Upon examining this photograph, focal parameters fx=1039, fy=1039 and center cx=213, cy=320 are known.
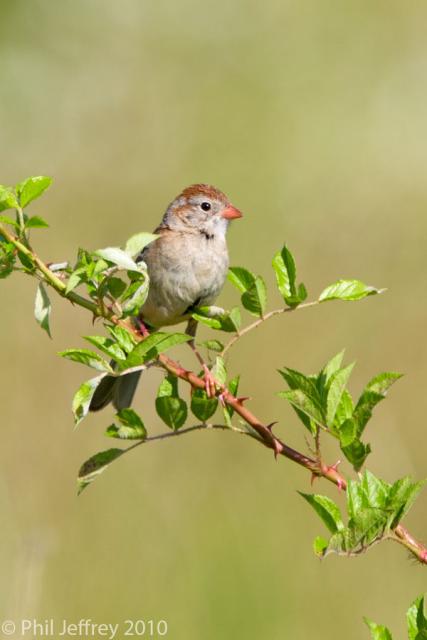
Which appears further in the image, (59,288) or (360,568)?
(360,568)

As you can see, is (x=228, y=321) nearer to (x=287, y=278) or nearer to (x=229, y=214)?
(x=287, y=278)

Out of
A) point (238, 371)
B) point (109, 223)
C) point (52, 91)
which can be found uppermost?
point (52, 91)

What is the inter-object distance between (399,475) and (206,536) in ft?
2.75

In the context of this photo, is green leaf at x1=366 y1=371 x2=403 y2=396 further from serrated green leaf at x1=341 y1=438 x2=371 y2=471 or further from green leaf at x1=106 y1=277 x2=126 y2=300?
green leaf at x1=106 y1=277 x2=126 y2=300

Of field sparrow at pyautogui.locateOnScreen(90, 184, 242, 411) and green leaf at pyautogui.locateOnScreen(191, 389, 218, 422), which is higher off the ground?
field sparrow at pyautogui.locateOnScreen(90, 184, 242, 411)

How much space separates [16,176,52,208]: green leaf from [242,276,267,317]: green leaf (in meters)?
0.42

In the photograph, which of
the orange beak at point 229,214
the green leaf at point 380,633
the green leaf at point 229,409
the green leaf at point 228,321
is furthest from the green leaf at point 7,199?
the orange beak at point 229,214

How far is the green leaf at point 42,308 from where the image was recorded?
1.90 meters

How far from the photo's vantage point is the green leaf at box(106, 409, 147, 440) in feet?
6.03

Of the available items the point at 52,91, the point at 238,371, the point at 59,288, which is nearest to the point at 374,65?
the point at 52,91

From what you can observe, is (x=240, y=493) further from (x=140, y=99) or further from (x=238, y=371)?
(x=140, y=99)

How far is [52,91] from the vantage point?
7.39m

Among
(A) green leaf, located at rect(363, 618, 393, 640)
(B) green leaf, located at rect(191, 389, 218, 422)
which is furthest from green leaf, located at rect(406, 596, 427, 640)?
(B) green leaf, located at rect(191, 389, 218, 422)

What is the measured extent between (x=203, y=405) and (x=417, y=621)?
520 mm
